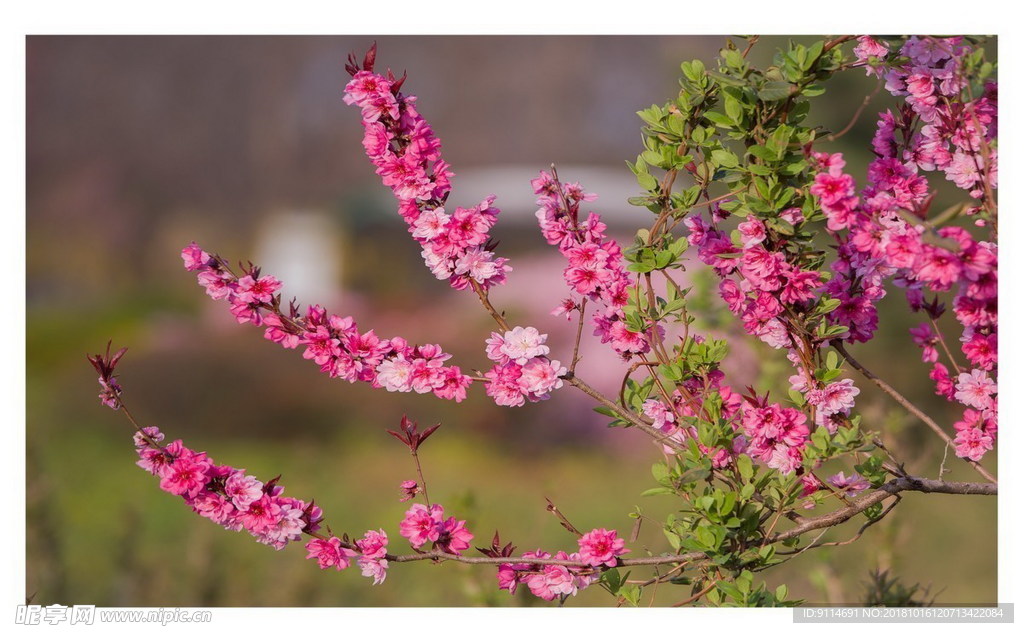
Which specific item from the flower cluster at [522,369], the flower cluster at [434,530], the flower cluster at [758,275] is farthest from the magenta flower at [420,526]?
the flower cluster at [758,275]

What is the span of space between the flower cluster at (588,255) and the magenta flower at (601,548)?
30cm

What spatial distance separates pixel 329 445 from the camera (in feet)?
20.7

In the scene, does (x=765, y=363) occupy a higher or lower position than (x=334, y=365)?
higher

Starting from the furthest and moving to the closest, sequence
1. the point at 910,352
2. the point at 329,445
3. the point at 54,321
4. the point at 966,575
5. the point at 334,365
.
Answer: the point at 54,321, the point at 329,445, the point at 910,352, the point at 966,575, the point at 334,365

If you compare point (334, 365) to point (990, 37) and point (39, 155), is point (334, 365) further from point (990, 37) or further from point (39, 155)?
point (39, 155)

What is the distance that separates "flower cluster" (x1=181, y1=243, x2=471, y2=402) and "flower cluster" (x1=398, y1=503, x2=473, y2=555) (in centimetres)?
20

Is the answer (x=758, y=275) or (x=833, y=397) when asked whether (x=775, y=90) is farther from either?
(x=833, y=397)

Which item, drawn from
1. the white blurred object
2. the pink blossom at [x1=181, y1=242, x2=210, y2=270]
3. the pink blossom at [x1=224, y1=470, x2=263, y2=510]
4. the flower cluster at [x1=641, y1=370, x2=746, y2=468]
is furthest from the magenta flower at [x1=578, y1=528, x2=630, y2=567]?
the white blurred object

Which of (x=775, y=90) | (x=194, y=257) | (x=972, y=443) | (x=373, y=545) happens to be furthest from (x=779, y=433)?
(x=194, y=257)

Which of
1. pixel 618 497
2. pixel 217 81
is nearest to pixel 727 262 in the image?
pixel 618 497

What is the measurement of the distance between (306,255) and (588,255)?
32.0ft

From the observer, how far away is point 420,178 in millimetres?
1462

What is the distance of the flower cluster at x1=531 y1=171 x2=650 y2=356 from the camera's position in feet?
4.86

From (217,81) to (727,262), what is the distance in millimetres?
16933
